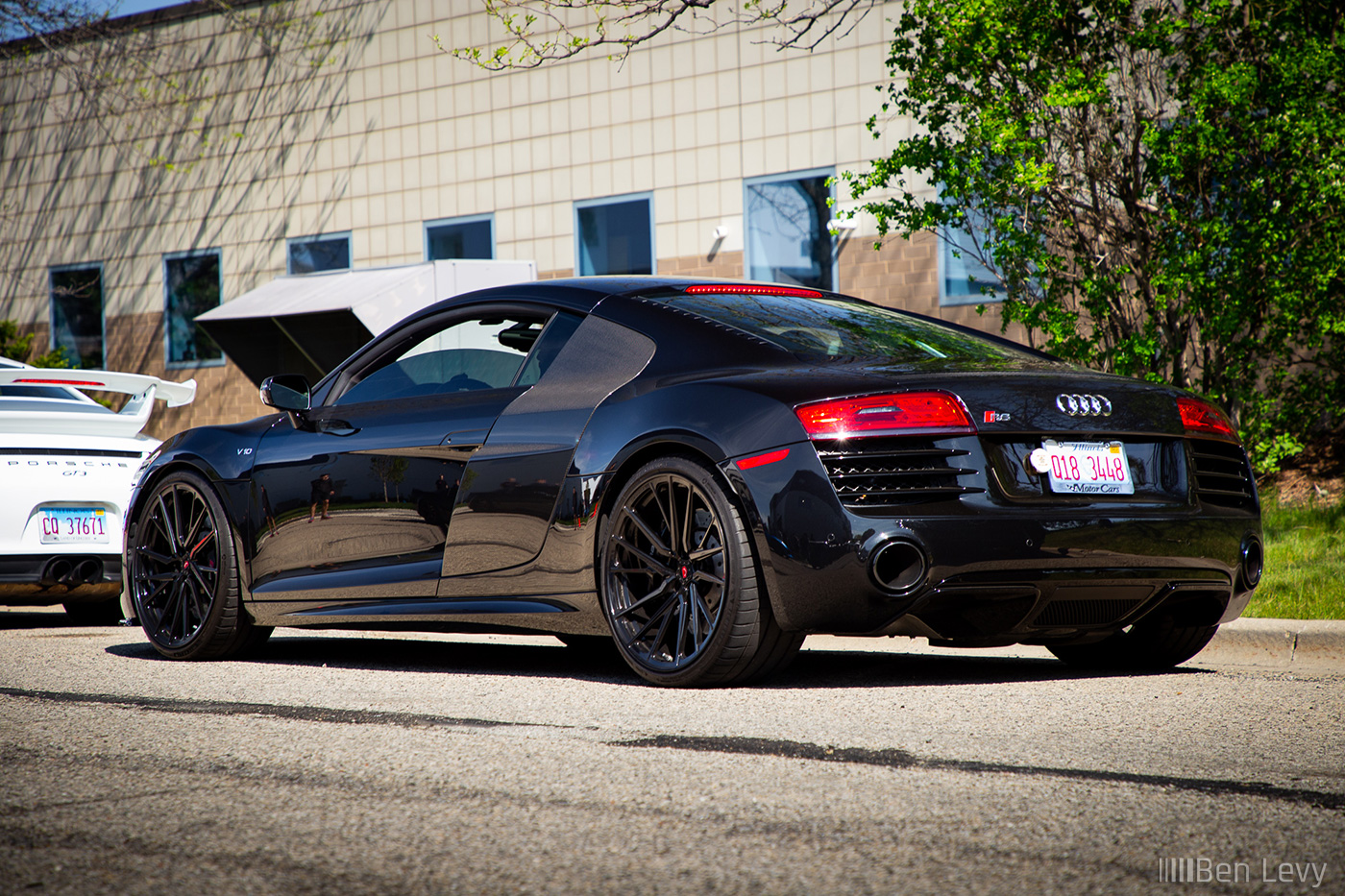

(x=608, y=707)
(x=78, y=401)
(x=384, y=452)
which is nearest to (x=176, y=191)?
(x=78, y=401)

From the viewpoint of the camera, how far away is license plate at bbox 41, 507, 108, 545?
7.46 meters

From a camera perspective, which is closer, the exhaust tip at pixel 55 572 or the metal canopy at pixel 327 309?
the exhaust tip at pixel 55 572

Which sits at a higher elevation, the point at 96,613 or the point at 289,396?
the point at 289,396

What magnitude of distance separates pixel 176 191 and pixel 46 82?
3192 millimetres

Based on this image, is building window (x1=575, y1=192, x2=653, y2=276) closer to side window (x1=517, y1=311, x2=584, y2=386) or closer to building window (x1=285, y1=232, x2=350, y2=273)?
building window (x1=285, y1=232, x2=350, y2=273)

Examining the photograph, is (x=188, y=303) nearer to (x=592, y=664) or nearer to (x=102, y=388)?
(x=102, y=388)

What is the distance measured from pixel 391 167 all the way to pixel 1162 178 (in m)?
11.9

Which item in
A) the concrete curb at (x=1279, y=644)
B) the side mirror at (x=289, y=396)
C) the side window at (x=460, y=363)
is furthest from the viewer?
the concrete curb at (x=1279, y=644)

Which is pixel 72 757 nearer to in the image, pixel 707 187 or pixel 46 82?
pixel 707 187

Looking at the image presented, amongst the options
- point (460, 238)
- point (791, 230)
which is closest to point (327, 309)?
point (460, 238)

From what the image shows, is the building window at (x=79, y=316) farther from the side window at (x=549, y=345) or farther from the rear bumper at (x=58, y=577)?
the side window at (x=549, y=345)

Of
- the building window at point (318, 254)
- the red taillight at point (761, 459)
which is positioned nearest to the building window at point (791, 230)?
the building window at point (318, 254)

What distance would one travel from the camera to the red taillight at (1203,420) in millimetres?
4587

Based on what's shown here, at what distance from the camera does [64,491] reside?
24.7ft
